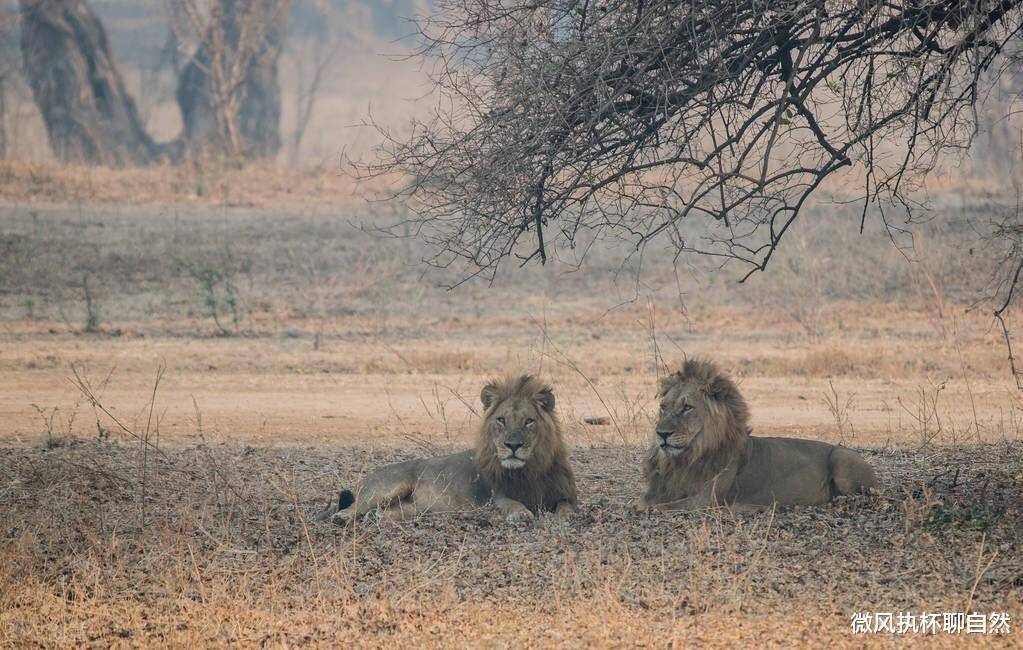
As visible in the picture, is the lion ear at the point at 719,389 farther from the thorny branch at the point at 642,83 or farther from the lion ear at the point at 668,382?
the thorny branch at the point at 642,83

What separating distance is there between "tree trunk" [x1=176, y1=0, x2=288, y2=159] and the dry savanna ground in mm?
9063

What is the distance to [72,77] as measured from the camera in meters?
30.8

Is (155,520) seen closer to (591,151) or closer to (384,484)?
(384,484)

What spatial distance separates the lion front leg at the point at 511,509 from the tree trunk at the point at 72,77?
24446 millimetres

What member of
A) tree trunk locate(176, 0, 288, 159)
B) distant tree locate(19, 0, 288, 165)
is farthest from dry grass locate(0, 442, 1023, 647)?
distant tree locate(19, 0, 288, 165)

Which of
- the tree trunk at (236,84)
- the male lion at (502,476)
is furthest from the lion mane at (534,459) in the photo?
the tree trunk at (236,84)

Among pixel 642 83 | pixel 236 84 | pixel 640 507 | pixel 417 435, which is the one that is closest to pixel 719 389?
pixel 640 507

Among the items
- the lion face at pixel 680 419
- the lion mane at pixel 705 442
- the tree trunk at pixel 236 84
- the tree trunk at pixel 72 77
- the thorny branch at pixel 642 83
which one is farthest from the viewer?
the tree trunk at pixel 236 84

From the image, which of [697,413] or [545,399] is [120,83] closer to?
[545,399]

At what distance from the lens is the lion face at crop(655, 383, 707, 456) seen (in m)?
7.10

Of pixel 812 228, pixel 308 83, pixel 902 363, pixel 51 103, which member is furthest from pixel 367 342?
pixel 308 83

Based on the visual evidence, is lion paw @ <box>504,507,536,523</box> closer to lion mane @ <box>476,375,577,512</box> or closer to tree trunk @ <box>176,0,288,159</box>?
lion mane @ <box>476,375,577,512</box>

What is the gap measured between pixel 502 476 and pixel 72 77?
26.5 metres

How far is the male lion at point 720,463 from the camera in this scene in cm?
718
